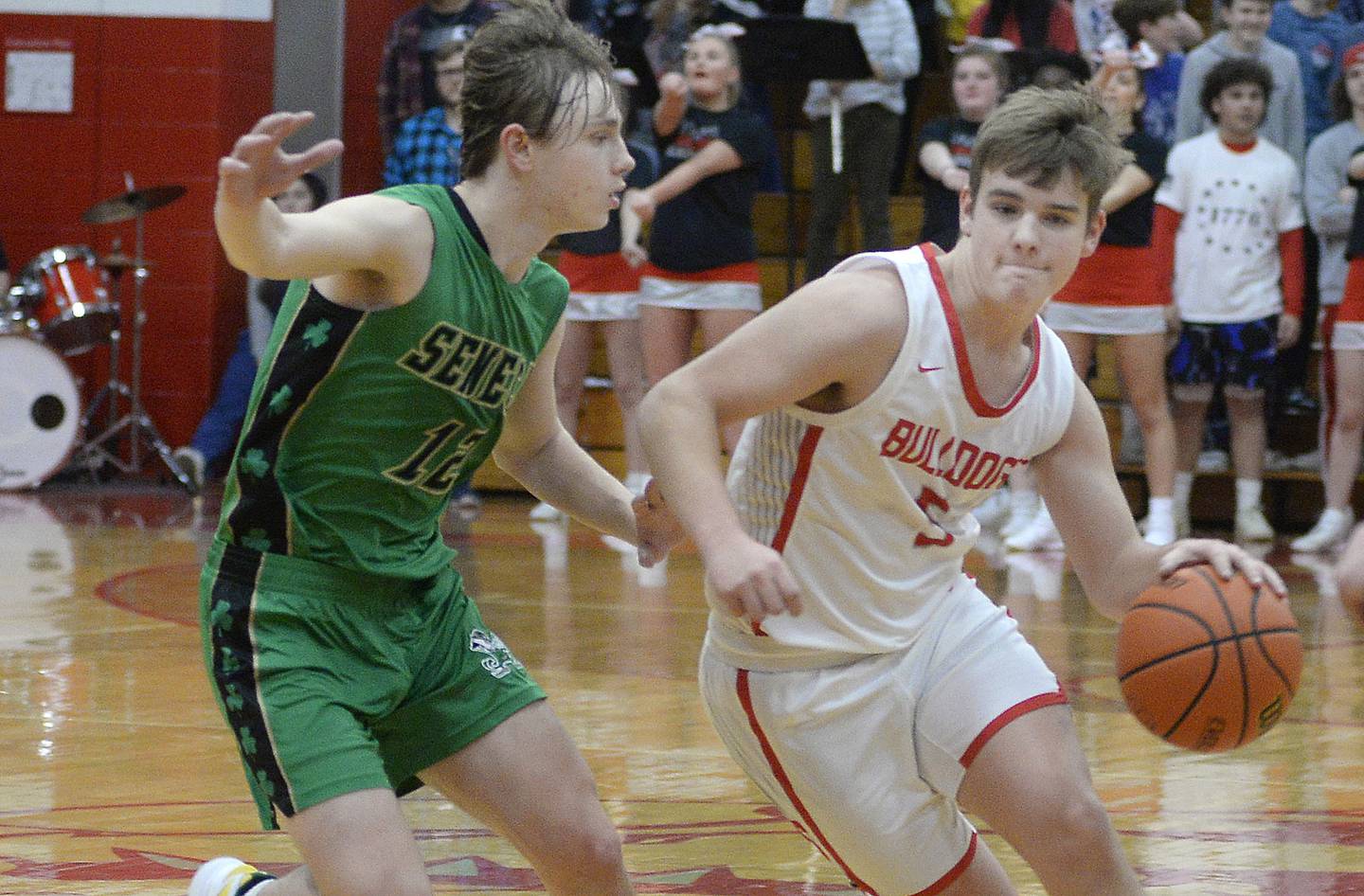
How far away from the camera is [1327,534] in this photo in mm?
9820

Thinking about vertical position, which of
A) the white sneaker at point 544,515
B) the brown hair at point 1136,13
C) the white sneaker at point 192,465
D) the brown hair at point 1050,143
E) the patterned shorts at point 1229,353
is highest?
the brown hair at point 1136,13

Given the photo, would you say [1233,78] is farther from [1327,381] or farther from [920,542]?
[920,542]

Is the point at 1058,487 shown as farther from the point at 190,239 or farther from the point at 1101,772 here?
the point at 190,239

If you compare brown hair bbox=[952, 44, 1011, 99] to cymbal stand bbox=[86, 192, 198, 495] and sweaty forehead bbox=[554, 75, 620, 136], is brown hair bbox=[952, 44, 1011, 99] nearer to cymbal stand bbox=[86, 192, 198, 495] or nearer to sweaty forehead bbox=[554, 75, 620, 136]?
cymbal stand bbox=[86, 192, 198, 495]

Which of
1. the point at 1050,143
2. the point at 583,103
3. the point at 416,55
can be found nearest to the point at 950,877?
the point at 1050,143

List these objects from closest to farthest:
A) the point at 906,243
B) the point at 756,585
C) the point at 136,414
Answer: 1. the point at 756,585
2. the point at 136,414
3. the point at 906,243

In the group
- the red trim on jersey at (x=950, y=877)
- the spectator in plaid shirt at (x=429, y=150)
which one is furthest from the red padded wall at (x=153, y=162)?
the red trim on jersey at (x=950, y=877)

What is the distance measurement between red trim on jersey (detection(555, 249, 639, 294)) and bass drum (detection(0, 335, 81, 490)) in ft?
12.2

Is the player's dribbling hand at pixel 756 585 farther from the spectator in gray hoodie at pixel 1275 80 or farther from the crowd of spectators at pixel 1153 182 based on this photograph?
the spectator in gray hoodie at pixel 1275 80

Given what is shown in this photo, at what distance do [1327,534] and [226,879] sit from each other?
7.63m

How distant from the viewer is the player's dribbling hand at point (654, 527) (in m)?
3.35

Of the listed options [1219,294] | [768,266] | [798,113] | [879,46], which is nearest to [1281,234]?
[1219,294]

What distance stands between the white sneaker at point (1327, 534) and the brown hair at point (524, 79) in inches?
283

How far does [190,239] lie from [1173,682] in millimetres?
10987
